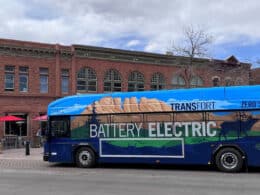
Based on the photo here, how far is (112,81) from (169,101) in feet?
81.7

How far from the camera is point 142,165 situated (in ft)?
58.2

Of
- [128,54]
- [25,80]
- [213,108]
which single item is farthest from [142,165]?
[128,54]

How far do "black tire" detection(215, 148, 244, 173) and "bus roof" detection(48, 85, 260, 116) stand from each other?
1524 millimetres

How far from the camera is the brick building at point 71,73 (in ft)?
116

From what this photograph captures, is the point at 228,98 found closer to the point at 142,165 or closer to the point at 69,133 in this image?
the point at 142,165

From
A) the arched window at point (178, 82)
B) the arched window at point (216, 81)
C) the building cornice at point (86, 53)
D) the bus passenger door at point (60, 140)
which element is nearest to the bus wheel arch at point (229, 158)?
the bus passenger door at point (60, 140)

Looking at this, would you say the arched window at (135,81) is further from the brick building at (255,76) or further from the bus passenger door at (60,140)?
the bus passenger door at (60,140)

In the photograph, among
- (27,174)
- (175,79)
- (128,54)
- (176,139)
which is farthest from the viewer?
(175,79)

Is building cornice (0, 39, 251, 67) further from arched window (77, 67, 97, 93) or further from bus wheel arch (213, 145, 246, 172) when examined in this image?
bus wheel arch (213, 145, 246, 172)

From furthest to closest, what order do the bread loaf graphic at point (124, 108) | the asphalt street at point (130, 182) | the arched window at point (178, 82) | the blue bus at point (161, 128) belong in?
the arched window at point (178, 82) < the bread loaf graphic at point (124, 108) < the blue bus at point (161, 128) < the asphalt street at point (130, 182)

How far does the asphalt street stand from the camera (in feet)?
34.4

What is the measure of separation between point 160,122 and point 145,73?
86.7ft

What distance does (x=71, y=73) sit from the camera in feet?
126

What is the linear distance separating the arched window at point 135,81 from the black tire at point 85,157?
80.2ft
